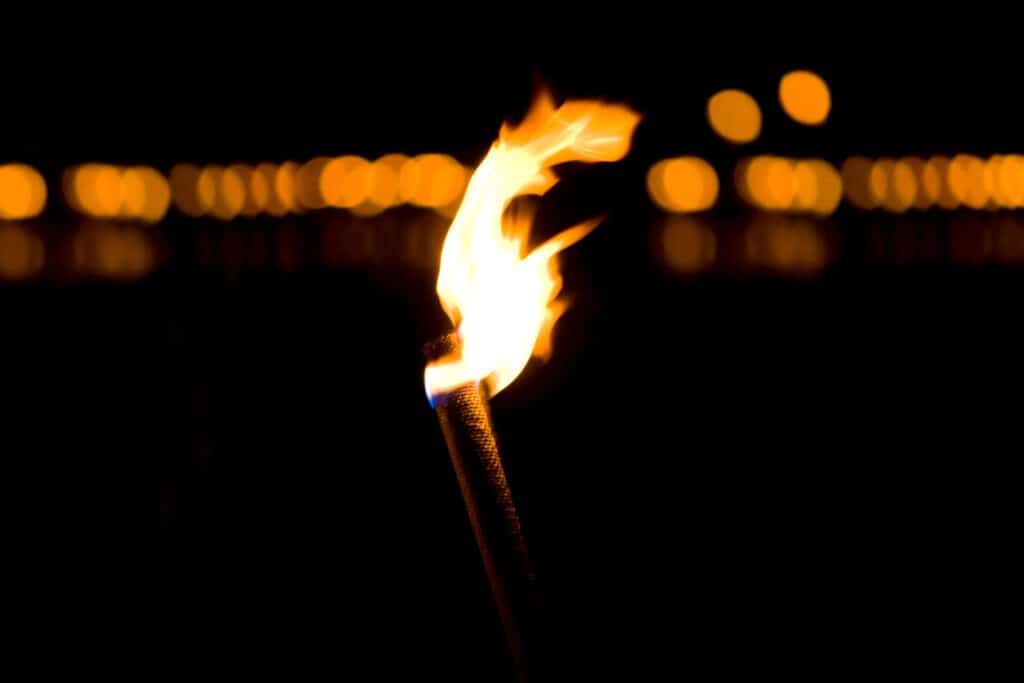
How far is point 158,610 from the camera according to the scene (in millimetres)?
4199

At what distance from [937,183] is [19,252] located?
28.7m

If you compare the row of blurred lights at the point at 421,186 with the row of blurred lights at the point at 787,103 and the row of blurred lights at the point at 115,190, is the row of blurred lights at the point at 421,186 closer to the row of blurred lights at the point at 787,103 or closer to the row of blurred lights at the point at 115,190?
the row of blurred lights at the point at 115,190

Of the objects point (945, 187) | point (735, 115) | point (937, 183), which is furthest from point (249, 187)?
point (945, 187)

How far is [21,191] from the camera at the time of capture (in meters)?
45.1

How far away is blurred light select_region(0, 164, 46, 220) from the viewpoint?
40156mm

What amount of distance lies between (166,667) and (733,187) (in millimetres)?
38554

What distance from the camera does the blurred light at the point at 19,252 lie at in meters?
19.3

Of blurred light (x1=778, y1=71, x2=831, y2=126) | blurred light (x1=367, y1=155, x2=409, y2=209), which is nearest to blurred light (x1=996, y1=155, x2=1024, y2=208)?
blurred light (x1=778, y1=71, x2=831, y2=126)

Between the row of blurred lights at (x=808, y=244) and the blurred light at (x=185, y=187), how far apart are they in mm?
18234

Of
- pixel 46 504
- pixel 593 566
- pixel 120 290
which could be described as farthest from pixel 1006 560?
pixel 120 290

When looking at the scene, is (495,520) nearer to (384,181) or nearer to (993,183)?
(993,183)

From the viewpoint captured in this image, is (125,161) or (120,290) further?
(125,161)

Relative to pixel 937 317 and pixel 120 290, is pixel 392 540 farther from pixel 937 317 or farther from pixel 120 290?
pixel 120 290

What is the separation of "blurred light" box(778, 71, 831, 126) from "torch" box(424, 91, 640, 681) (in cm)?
3236
